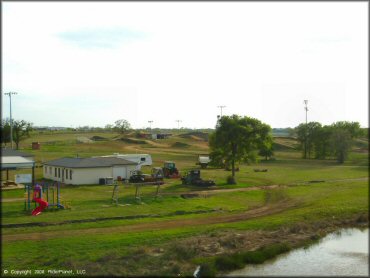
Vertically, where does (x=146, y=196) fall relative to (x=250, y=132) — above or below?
below

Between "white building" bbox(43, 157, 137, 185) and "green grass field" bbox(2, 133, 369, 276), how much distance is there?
240cm

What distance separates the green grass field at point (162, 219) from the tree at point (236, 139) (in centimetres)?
339

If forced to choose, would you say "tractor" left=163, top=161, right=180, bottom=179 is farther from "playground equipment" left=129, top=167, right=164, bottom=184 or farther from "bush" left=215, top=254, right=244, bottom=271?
"bush" left=215, top=254, right=244, bottom=271

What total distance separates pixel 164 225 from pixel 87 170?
2164 cm

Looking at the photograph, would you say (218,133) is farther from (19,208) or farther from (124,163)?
(19,208)

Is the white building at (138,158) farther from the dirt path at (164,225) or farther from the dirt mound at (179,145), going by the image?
the dirt mound at (179,145)

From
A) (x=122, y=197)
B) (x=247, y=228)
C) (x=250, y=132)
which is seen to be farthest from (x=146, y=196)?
(x=250, y=132)

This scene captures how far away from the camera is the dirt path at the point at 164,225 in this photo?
25.0 m

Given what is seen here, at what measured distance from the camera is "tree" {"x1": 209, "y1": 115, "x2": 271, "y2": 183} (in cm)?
4975

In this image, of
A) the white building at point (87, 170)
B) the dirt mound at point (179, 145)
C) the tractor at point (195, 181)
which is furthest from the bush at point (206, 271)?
the dirt mound at point (179, 145)

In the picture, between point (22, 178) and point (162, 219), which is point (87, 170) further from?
point (162, 219)

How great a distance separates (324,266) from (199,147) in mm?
89377

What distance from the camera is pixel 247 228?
27.5 m

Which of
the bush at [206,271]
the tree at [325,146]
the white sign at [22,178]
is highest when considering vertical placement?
the tree at [325,146]
